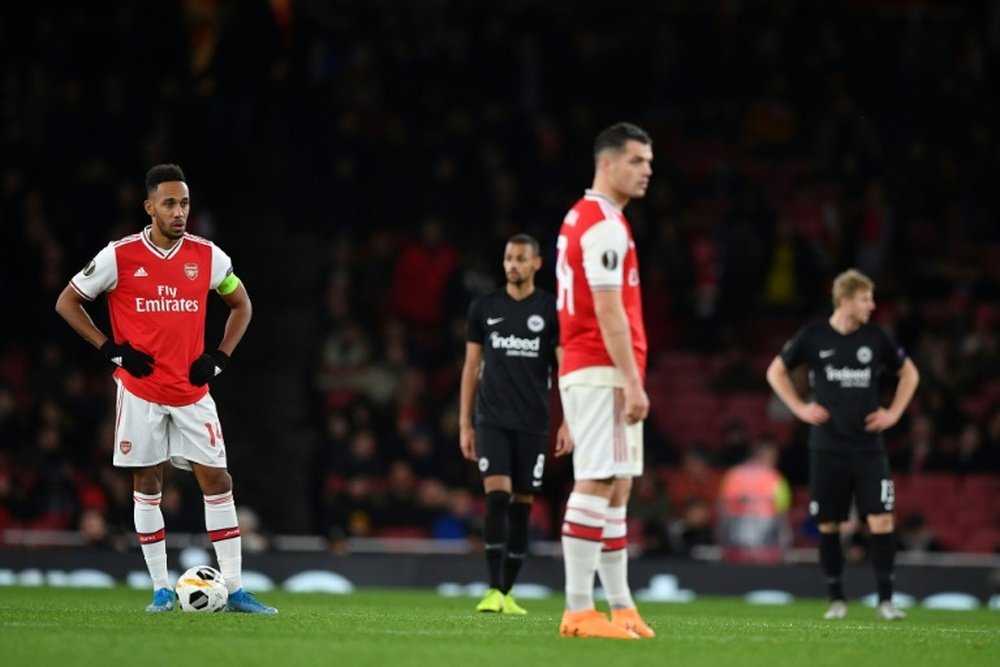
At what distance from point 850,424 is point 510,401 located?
2.54m

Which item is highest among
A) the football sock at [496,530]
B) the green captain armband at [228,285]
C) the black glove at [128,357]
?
the green captain armband at [228,285]

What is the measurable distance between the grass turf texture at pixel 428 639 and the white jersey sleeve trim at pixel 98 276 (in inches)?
72.0

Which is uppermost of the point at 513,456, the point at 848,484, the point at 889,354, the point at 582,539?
the point at 889,354

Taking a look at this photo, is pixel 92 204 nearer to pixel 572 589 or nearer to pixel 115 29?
pixel 115 29

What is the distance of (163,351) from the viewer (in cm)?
1011

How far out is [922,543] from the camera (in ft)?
58.0

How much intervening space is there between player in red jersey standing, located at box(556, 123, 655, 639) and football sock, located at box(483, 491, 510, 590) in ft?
9.73

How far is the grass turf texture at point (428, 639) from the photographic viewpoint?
24.5 feet

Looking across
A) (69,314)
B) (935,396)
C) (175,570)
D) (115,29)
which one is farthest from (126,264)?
(115,29)

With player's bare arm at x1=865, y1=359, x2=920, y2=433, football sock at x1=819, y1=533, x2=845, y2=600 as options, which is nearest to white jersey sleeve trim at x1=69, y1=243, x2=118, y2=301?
player's bare arm at x1=865, y1=359, x2=920, y2=433

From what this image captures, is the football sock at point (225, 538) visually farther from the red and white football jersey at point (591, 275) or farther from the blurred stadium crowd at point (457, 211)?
the blurred stadium crowd at point (457, 211)

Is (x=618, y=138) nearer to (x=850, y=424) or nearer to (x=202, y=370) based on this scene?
(x=202, y=370)

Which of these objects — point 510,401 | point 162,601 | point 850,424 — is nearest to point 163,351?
point 162,601

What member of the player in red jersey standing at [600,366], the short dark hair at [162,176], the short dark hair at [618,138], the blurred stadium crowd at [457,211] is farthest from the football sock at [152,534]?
the blurred stadium crowd at [457,211]
